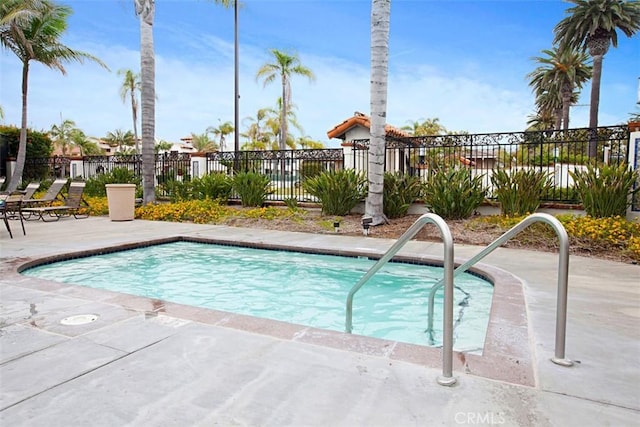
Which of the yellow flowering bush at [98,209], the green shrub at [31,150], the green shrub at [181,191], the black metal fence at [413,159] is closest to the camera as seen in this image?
the black metal fence at [413,159]

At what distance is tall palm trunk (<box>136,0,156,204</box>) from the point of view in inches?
502

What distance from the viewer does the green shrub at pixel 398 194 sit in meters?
10.3

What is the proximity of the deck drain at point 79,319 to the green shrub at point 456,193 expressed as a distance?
25.1ft

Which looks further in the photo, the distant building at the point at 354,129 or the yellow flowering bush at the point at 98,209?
the distant building at the point at 354,129

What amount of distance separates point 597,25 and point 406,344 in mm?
27082

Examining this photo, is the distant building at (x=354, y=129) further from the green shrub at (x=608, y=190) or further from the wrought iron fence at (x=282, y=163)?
the green shrub at (x=608, y=190)

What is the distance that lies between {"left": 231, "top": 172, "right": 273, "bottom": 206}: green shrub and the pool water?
4.91m

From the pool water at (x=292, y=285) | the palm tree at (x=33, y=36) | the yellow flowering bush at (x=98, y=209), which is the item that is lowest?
the pool water at (x=292, y=285)

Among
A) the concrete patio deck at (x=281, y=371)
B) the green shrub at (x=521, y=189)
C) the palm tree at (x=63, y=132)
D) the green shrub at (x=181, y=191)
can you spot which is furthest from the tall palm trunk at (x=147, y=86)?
the palm tree at (x=63, y=132)

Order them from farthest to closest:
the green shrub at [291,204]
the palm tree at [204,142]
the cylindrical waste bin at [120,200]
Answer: the palm tree at [204,142], the green shrub at [291,204], the cylindrical waste bin at [120,200]

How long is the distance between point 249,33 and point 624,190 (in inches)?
726

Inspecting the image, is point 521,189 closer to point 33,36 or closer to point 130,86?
point 33,36

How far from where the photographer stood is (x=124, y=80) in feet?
127
